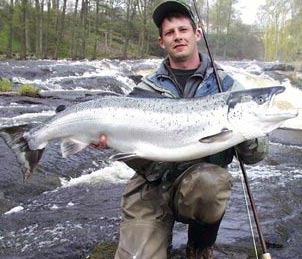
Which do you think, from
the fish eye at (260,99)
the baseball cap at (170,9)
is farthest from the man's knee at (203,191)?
the baseball cap at (170,9)

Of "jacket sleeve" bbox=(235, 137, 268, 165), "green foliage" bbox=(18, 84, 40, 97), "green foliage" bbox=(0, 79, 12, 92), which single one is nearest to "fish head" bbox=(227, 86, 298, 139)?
"jacket sleeve" bbox=(235, 137, 268, 165)

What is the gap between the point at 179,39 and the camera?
141 inches

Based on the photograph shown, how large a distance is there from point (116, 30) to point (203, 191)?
47193 millimetres

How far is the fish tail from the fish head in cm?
148

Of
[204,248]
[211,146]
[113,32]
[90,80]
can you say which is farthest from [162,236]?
[113,32]

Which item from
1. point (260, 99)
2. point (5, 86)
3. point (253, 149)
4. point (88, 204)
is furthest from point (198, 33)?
point (5, 86)

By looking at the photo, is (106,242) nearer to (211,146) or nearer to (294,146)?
(211,146)

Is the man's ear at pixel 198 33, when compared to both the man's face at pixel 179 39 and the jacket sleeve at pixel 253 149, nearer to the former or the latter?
the man's face at pixel 179 39

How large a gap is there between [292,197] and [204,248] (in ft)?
8.97

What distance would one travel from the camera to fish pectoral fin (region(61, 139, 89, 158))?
3408 mm

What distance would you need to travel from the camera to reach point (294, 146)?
10.7 metres

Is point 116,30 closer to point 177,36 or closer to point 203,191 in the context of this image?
point 177,36

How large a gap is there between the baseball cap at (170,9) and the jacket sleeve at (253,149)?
44.5 inches

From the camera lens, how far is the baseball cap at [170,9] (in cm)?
362
